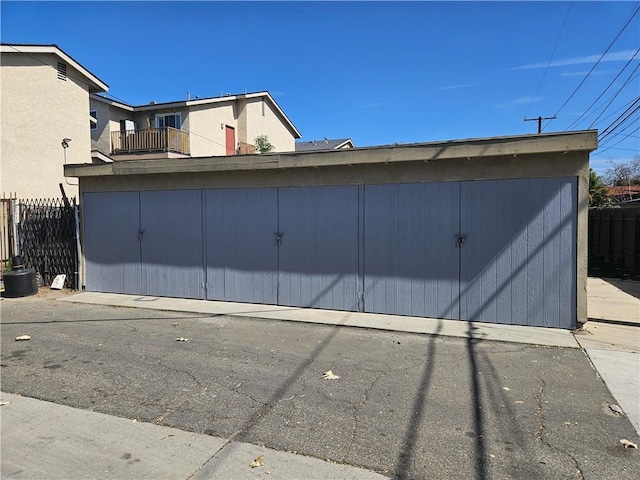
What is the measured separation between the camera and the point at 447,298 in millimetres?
7652

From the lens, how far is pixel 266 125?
29.4 metres

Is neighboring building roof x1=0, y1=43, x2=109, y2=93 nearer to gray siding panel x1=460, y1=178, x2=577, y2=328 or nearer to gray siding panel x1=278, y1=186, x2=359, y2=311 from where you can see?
gray siding panel x1=278, y1=186, x2=359, y2=311

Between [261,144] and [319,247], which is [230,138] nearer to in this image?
[261,144]

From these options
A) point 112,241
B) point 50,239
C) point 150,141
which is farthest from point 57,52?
point 112,241

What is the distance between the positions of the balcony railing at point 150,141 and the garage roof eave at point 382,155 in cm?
1325

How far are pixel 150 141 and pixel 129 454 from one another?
21.9 m

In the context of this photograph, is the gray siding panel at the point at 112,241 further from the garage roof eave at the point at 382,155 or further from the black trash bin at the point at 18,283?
the black trash bin at the point at 18,283

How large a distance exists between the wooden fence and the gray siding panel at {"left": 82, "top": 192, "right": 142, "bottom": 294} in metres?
13.6

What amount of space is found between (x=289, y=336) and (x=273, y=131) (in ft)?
82.8

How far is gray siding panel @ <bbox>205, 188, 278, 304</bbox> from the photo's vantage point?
8867 millimetres

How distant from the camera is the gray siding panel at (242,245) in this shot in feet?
29.1

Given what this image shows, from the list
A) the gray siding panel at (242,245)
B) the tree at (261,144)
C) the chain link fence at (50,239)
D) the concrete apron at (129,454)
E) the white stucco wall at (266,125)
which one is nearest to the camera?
the concrete apron at (129,454)

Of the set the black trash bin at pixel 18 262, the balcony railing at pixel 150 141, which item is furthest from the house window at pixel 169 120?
the black trash bin at pixel 18 262

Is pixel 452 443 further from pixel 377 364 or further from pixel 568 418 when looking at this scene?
pixel 377 364
